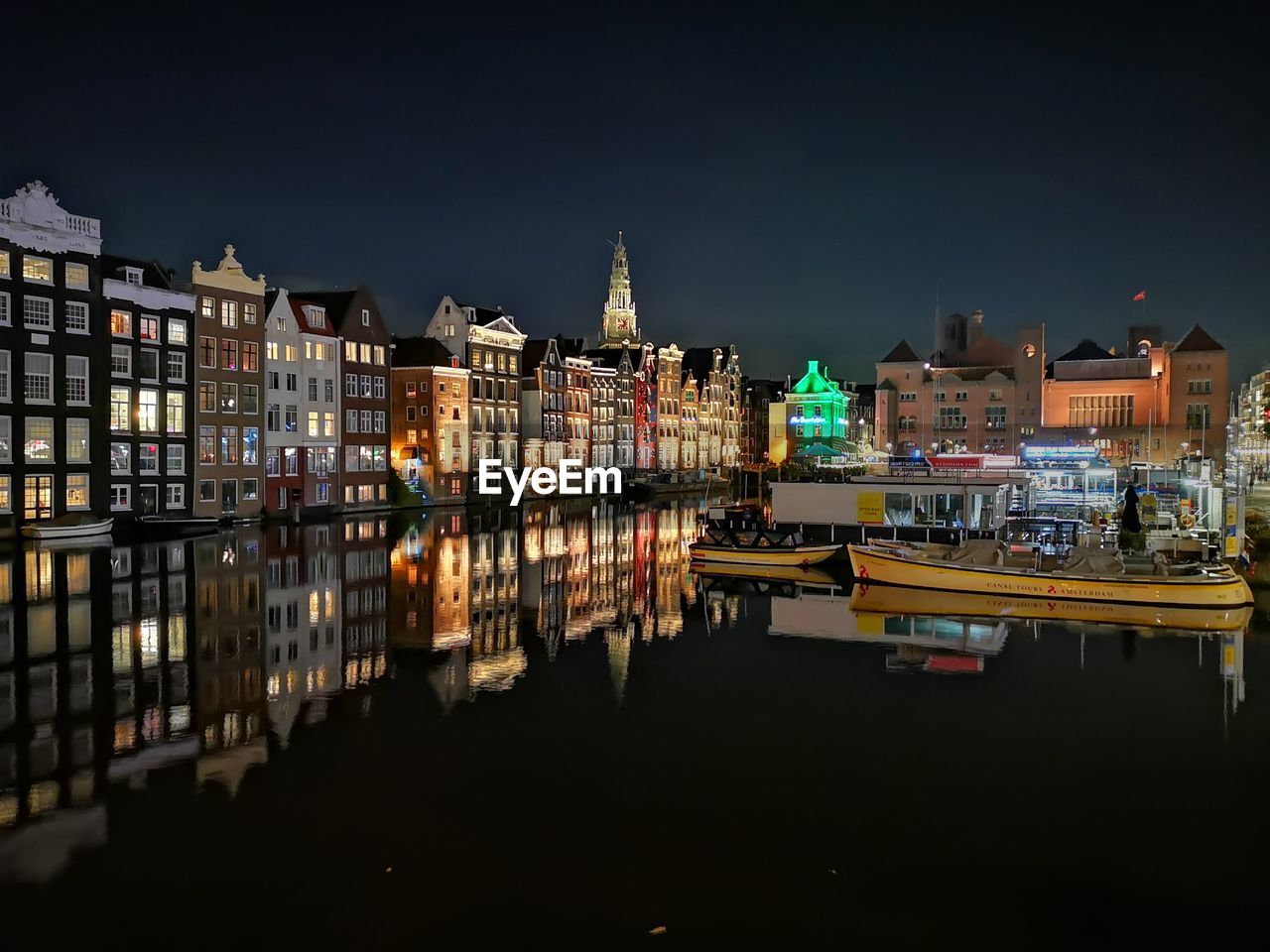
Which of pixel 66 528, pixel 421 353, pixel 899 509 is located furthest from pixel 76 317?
pixel 899 509

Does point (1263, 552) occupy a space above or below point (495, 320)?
below

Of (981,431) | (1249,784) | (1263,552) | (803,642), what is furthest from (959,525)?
(981,431)

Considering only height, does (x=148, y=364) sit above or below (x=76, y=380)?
above

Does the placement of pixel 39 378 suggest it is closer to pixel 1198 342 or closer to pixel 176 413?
pixel 176 413

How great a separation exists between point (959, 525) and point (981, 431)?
7354cm

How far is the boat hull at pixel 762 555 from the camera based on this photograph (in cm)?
4162

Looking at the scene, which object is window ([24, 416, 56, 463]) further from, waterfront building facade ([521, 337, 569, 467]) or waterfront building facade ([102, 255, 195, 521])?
waterfront building facade ([521, 337, 569, 467])

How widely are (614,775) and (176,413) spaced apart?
55.6 m

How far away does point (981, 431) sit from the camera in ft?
375

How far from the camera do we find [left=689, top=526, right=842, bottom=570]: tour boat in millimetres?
41719

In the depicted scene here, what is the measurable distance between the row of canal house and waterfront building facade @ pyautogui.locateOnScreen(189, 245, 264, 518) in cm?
9

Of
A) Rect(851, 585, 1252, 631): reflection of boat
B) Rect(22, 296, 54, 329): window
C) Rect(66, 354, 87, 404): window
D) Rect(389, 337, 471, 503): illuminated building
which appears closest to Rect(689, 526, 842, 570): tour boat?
Rect(851, 585, 1252, 631): reflection of boat

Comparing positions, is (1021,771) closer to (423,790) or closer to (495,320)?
(423,790)

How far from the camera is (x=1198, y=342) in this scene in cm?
10388
